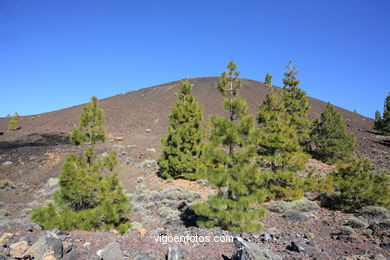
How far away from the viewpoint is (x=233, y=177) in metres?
9.45

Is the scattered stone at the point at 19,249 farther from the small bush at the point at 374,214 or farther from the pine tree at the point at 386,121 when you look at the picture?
the pine tree at the point at 386,121

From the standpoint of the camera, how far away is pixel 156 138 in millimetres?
32125

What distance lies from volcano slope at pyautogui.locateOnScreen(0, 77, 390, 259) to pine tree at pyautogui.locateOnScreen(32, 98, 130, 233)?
28.3 inches

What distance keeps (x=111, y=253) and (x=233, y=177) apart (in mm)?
4867

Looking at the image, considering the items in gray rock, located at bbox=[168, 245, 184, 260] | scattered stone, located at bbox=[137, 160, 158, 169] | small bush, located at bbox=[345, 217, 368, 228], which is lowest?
small bush, located at bbox=[345, 217, 368, 228]

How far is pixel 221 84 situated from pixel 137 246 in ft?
22.0

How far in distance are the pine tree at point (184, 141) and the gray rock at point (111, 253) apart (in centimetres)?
1116

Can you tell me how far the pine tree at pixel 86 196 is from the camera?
8.42 m

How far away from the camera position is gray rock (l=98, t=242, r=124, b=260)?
613 cm

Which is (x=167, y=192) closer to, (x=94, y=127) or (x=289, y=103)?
(x=94, y=127)

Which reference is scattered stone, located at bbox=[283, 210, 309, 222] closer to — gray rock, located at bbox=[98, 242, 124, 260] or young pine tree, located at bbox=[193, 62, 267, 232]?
young pine tree, located at bbox=[193, 62, 267, 232]

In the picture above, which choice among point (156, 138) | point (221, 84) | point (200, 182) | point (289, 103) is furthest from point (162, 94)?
point (221, 84)

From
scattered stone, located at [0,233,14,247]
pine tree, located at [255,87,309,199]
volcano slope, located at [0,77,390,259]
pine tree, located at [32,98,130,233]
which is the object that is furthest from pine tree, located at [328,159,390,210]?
scattered stone, located at [0,233,14,247]

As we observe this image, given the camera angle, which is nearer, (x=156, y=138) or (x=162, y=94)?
(x=156, y=138)
